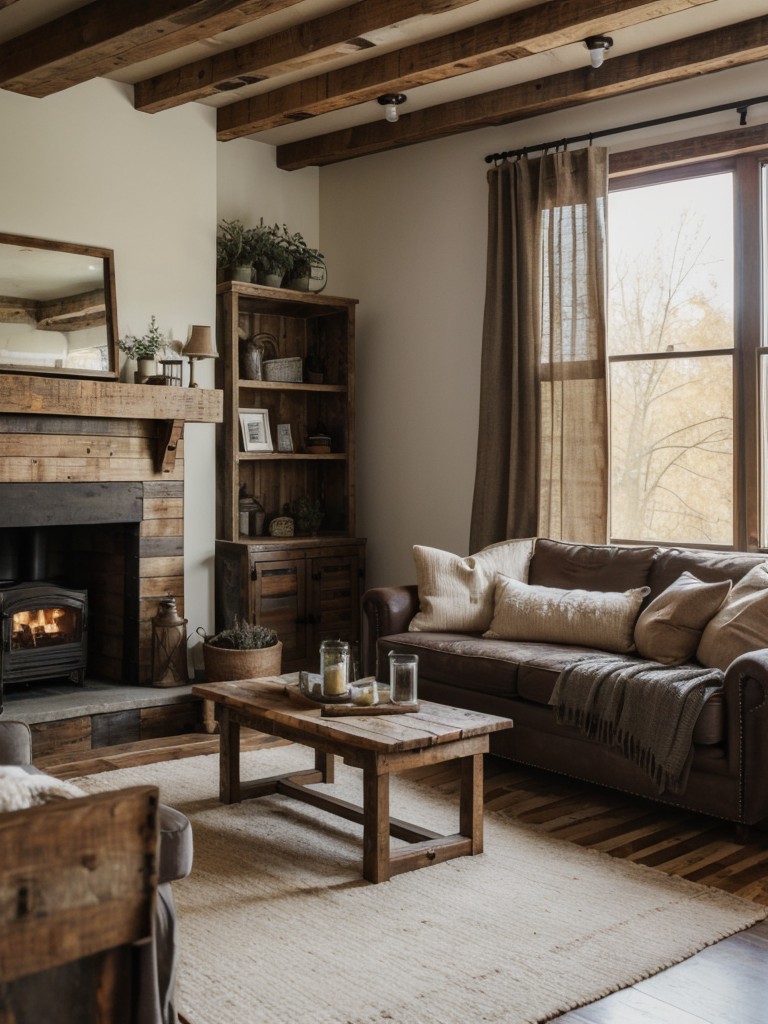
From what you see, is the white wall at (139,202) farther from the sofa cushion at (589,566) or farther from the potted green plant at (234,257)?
the sofa cushion at (589,566)

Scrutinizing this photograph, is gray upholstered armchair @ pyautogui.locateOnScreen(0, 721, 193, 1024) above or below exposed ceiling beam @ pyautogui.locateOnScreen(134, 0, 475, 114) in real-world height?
below

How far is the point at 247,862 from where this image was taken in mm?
3184

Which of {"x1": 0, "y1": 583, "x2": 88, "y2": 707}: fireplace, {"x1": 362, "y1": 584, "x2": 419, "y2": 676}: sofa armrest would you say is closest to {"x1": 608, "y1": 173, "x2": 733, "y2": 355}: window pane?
A: {"x1": 362, "y1": 584, "x2": 419, "y2": 676}: sofa armrest

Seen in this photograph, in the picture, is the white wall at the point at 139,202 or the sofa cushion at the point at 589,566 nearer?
the sofa cushion at the point at 589,566

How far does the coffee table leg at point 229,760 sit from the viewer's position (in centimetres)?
369

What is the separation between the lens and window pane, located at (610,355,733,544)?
4.69 meters

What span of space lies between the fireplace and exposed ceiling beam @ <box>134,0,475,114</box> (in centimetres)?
236

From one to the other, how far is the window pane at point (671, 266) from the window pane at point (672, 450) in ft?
0.40

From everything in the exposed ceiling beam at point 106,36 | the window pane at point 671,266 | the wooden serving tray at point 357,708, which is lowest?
Answer: the wooden serving tray at point 357,708

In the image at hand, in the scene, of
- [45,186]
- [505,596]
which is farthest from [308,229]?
[505,596]

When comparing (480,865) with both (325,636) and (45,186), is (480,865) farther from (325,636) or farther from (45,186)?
(45,186)

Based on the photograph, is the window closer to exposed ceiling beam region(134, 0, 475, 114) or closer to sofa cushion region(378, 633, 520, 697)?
sofa cushion region(378, 633, 520, 697)

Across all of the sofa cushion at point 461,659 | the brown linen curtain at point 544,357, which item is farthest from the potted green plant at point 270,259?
the sofa cushion at point 461,659

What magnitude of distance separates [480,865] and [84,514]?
99.0 inches
